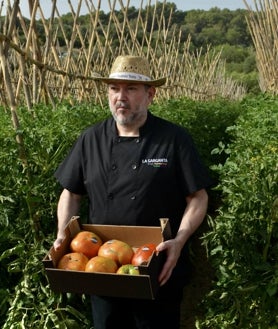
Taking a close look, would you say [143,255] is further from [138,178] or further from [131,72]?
[131,72]

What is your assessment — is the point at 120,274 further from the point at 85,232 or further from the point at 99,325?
the point at 99,325

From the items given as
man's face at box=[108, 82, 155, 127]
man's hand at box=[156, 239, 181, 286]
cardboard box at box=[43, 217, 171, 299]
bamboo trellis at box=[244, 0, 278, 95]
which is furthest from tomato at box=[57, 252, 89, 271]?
bamboo trellis at box=[244, 0, 278, 95]

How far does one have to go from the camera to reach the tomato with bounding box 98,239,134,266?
238 centimetres

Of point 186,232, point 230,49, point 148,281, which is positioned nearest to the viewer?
point 148,281

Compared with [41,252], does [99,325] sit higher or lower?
lower

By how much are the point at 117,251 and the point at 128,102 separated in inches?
30.6

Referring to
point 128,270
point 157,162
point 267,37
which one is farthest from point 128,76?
point 267,37

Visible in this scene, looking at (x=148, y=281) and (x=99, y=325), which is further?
(x=99, y=325)

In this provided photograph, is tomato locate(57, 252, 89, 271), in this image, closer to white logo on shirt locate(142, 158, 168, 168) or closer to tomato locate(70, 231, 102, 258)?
tomato locate(70, 231, 102, 258)

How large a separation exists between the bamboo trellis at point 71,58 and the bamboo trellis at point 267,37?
7.16 feet

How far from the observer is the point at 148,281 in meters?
2.15

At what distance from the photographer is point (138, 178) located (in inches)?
103

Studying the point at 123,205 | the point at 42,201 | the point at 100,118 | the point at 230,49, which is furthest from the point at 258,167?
the point at 230,49

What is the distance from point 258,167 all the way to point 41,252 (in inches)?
54.8
